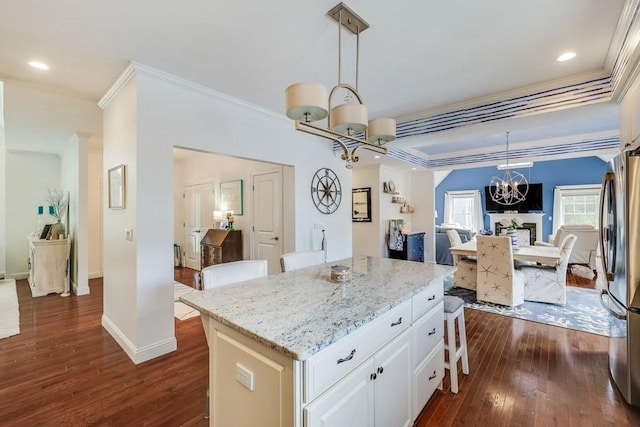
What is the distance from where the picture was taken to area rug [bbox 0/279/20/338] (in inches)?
120

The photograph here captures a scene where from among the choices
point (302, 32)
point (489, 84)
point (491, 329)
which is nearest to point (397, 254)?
point (491, 329)

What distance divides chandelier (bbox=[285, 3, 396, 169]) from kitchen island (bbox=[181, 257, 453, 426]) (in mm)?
1001

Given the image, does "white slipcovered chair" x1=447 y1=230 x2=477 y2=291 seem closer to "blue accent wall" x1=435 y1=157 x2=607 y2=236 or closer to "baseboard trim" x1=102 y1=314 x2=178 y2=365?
"baseboard trim" x1=102 y1=314 x2=178 y2=365

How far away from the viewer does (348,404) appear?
1.17 m

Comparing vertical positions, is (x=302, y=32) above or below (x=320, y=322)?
above

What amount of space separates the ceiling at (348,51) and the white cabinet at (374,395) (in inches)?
80.2

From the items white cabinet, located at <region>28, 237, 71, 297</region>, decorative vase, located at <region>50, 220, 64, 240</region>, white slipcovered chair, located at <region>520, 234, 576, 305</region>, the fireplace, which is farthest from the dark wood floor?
the fireplace

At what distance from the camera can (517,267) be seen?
4250 millimetres

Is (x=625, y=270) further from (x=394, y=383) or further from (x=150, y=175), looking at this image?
(x=150, y=175)

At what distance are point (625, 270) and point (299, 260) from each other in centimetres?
234

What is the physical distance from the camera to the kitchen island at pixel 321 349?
40.3 inches

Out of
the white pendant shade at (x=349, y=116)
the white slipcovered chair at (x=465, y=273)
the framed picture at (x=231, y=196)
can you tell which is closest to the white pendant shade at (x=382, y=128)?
the white pendant shade at (x=349, y=116)

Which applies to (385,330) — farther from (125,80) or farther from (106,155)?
(106,155)

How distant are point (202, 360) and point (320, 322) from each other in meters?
1.86
